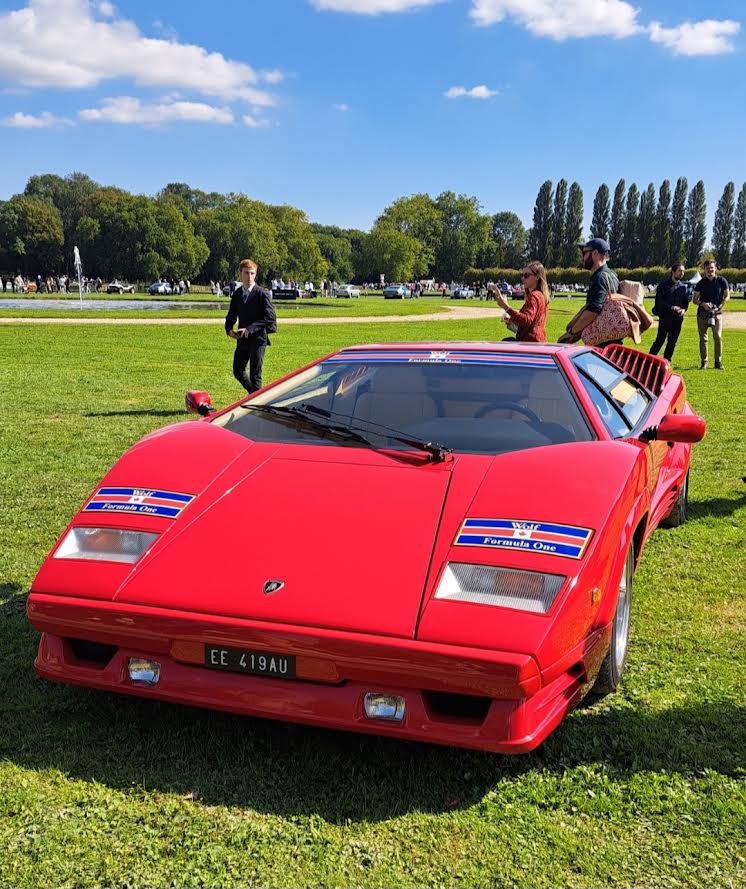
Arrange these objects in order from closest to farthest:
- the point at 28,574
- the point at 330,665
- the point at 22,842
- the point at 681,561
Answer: the point at 22,842 < the point at 330,665 < the point at 28,574 < the point at 681,561

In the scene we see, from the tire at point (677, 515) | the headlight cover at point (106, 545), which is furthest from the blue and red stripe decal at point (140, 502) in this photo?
the tire at point (677, 515)

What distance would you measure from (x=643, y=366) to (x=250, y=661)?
397 centimetres

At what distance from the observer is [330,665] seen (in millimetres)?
2686

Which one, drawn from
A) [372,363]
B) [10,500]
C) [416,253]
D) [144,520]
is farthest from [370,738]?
[416,253]

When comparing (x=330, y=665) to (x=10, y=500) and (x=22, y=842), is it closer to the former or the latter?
(x=22, y=842)

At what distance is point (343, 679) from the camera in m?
2.70

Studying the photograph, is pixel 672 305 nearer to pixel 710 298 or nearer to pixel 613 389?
pixel 710 298

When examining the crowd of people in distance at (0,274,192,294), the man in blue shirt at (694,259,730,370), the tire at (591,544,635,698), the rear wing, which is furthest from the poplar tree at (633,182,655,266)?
the tire at (591,544,635,698)

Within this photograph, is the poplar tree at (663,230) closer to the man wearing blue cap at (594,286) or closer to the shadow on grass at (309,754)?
the man wearing blue cap at (594,286)

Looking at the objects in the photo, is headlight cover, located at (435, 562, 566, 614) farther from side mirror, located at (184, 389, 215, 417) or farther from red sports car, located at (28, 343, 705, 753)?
side mirror, located at (184, 389, 215, 417)

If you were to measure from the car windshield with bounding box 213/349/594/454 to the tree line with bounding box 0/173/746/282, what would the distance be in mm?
95111

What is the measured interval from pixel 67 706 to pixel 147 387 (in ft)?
33.6

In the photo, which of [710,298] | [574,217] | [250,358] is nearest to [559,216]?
[574,217]

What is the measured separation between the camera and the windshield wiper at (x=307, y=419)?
375cm
